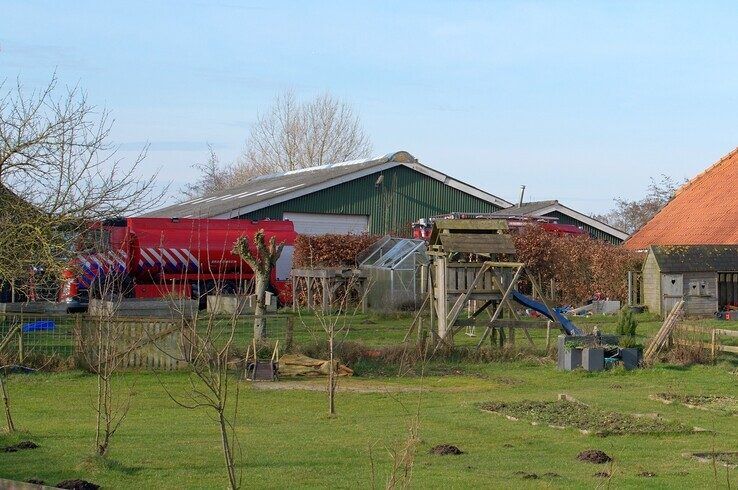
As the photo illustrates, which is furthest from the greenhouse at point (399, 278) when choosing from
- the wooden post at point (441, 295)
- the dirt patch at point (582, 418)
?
the dirt patch at point (582, 418)

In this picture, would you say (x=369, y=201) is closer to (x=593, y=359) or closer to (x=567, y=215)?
(x=567, y=215)

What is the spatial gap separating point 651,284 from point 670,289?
3.11ft

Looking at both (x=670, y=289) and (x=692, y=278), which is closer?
(x=670, y=289)

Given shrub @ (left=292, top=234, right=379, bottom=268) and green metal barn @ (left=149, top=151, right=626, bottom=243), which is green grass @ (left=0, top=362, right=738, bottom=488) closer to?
shrub @ (left=292, top=234, right=379, bottom=268)

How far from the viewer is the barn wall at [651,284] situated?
38656 millimetres

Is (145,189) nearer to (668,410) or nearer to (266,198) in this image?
(668,410)

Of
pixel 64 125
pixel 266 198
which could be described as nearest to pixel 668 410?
pixel 64 125

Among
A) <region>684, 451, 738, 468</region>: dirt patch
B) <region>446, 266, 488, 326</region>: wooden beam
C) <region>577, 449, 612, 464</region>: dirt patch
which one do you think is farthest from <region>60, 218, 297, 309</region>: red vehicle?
<region>684, 451, 738, 468</region>: dirt patch

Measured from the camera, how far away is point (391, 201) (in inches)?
2148

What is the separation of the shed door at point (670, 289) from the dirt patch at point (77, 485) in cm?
3063

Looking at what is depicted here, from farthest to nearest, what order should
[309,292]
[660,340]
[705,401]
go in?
[309,292] → [660,340] → [705,401]

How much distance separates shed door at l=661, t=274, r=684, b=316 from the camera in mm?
38250

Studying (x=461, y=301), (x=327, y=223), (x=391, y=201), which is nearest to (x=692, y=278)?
(x=461, y=301)

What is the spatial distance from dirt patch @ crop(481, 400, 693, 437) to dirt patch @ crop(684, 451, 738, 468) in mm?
1799
